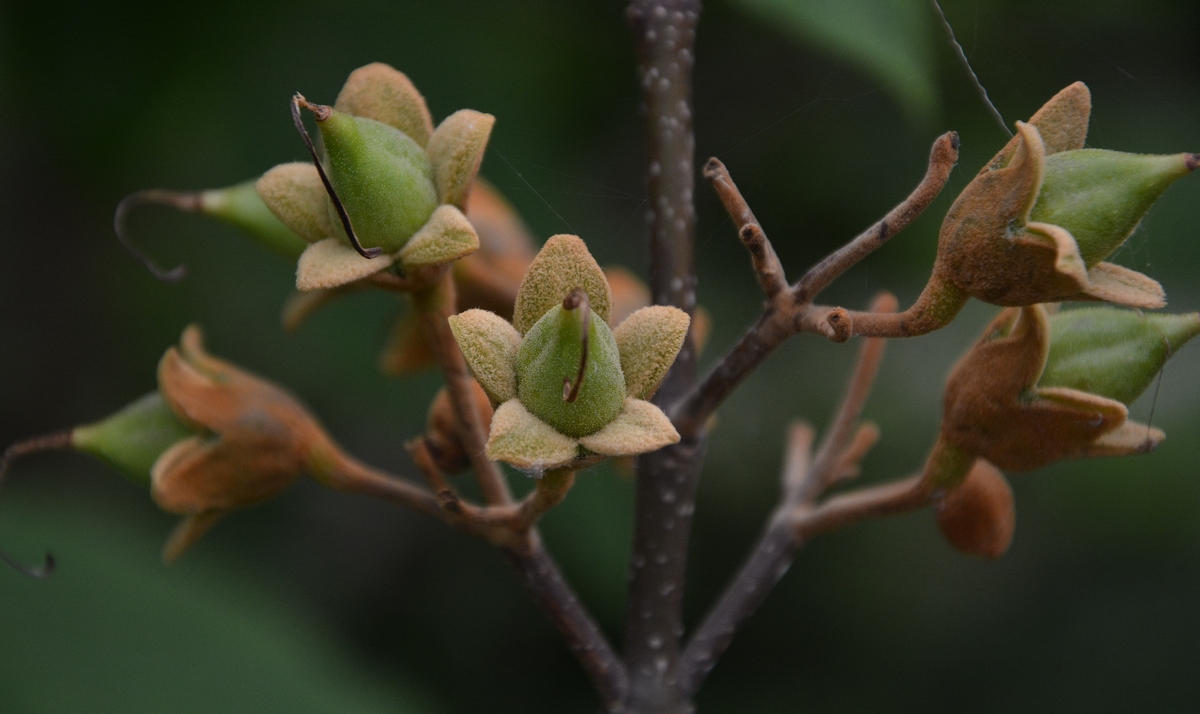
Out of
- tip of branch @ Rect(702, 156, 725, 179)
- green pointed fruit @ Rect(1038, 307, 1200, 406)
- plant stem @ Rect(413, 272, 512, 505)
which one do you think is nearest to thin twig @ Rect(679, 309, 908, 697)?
green pointed fruit @ Rect(1038, 307, 1200, 406)

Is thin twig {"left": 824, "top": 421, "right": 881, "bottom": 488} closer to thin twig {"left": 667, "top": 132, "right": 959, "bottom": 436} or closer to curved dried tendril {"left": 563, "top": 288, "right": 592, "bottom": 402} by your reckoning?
thin twig {"left": 667, "top": 132, "right": 959, "bottom": 436}

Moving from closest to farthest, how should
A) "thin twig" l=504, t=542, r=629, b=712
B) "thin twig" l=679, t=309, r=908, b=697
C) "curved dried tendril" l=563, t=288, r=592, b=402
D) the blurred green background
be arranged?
"curved dried tendril" l=563, t=288, r=592, b=402
"thin twig" l=504, t=542, r=629, b=712
"thin twig" l=679, t=309, r=908, b=697
the blurred green background

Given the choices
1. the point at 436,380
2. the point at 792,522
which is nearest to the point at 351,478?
the point at 792,522

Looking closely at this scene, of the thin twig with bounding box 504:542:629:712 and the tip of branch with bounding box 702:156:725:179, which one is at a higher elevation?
the tip of branch with bounding box 702:156:725:179

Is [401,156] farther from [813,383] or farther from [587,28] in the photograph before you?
[813,383]

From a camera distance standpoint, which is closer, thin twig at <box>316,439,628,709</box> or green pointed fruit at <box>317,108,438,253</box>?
green pointed fruit at <box>317,108,438,253</box>

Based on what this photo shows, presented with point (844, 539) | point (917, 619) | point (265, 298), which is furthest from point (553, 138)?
point (917, 619)

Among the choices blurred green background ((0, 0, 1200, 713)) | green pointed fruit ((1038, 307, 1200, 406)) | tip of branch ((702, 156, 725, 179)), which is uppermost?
tip of branch ((702, 156, 725, 179))
